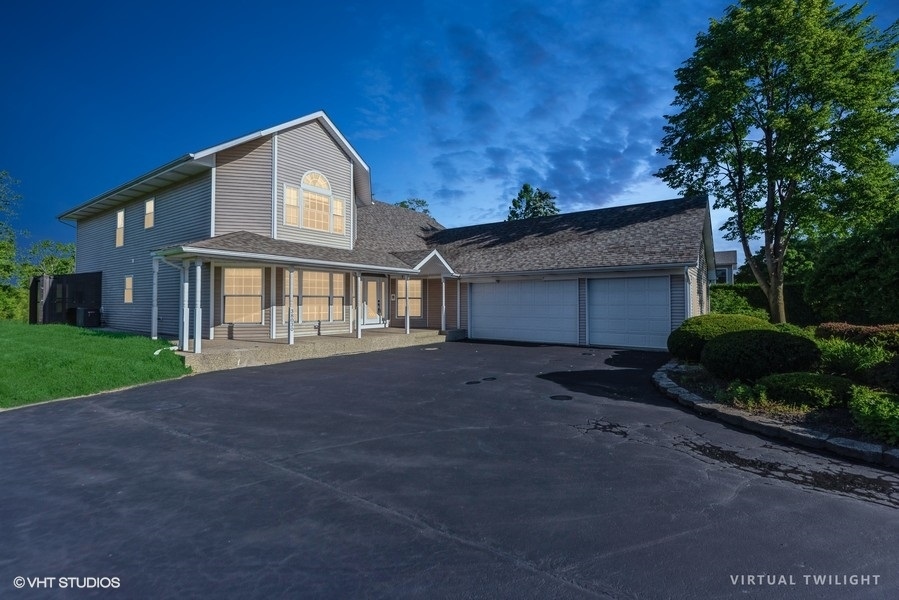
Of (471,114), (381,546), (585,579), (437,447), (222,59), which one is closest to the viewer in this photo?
(585,579)

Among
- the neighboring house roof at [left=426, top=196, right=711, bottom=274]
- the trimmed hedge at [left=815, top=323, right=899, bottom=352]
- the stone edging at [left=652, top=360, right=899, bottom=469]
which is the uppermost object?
the neighboring house roof at [left=426, top=196, right=711, bottom=274]

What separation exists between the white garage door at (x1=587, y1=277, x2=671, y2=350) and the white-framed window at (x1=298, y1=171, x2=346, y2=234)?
31.3ft

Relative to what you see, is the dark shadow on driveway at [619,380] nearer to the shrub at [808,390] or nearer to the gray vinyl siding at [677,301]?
the shrub at [808,390]

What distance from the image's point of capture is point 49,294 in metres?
21.3

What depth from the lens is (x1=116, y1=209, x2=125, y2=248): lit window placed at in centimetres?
1753

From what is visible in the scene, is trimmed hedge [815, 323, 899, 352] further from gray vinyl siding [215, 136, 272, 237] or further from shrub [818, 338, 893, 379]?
gray vinyl siding [215, 136, 272, 237]

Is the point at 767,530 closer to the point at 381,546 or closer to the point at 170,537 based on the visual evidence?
the point at 381,546

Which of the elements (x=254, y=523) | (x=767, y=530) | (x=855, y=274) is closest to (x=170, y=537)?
(x=254, y=523)

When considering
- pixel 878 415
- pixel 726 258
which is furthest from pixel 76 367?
pixel 726 258

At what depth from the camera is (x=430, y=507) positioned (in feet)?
11.8

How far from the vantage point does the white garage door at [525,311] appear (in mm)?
16219

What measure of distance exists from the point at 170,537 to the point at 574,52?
63.3 feet

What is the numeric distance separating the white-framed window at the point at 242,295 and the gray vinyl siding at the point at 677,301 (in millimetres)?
13211

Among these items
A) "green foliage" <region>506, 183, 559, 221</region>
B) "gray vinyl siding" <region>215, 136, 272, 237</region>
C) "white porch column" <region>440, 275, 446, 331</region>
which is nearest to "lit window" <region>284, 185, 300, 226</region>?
"gray vinyl siding" <region>215, 136, 272, 237</region>
